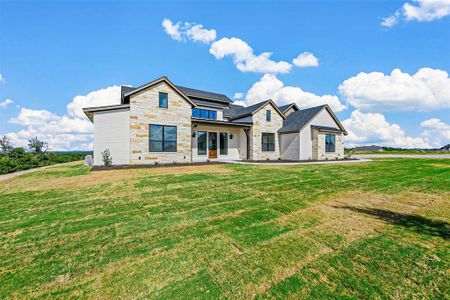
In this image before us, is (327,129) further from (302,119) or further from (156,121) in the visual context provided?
(156,121)

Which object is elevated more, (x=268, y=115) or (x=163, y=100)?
(x=163, y=100)

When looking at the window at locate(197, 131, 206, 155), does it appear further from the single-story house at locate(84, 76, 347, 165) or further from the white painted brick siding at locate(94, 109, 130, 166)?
the white painted brick siding at locate(94, 109, 130, 166)

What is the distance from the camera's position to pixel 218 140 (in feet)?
65.5

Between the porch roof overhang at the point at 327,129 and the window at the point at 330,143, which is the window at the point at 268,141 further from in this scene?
the window at the point at 330,143

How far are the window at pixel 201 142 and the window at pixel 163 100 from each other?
412 cm

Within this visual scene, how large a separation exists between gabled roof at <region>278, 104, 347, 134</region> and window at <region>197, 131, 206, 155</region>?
8.48 metres

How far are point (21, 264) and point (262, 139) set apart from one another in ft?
64.5

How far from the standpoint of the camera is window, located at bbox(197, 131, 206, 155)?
61.7 ft

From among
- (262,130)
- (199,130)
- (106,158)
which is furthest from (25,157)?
(262,130)

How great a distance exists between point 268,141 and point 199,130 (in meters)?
7.67

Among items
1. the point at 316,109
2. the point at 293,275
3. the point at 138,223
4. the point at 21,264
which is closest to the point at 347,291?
the point at 293,275

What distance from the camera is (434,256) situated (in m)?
2.90

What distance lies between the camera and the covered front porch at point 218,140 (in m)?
18.5

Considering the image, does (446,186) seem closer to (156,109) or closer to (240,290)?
(240,290)
